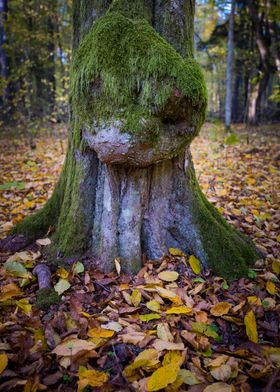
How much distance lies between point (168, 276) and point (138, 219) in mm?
550

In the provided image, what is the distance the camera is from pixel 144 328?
2096 millimetres

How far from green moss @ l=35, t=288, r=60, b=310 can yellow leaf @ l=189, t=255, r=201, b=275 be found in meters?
1.18

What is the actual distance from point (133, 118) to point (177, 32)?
910 mm

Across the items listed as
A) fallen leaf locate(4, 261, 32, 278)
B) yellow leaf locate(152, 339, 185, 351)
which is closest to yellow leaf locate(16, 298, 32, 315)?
fallen leaf locate(4, 261, 32, 278)

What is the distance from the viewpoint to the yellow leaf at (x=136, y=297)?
2285mm

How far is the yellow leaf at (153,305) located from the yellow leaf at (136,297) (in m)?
0.08

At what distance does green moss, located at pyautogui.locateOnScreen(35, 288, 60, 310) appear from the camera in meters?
2.22

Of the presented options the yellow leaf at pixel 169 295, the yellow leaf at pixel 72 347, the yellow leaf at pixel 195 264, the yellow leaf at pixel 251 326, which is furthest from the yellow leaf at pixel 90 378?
the yellow leaf at pixel 195 264

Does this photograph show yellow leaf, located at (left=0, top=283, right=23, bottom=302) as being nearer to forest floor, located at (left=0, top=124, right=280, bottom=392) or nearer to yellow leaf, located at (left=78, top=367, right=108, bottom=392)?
forest floor, located at (left=0, top=124, right=280, bottom=392)

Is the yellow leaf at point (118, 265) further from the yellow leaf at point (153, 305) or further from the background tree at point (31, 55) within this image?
the background tree at point (31, 55)

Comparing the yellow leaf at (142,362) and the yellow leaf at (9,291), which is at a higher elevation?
the yellow leaf at (9,291)

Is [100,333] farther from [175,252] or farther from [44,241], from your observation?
[44,241]

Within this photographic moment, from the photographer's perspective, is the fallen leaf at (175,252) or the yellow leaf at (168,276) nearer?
the yellow leaf at (168,276)

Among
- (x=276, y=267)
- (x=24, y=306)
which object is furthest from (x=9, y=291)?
(x=276, y=267)
